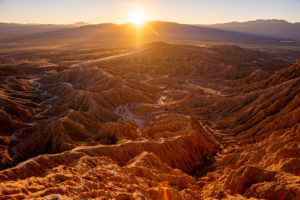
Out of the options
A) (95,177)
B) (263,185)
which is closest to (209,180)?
(263,185)

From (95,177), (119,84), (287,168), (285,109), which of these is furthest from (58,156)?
(119,84)

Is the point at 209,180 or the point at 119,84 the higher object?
the point at 119,84

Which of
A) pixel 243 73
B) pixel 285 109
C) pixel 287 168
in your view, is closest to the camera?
pixel 287 168

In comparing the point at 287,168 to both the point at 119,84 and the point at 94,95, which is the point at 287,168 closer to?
the point at 94,95

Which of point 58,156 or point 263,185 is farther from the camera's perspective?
point 58,156

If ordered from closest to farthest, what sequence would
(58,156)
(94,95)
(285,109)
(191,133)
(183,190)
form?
1. (183,190)
2. (58,156)
3. (191,133)
4. (285,109)
5. (94,95)

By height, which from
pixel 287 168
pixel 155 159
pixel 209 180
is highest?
pixel 287 168

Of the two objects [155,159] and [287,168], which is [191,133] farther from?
[287,168]
